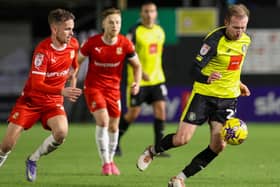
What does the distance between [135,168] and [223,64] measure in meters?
2.72

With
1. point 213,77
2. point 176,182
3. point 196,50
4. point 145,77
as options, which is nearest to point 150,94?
point 145,77

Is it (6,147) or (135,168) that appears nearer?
(6,147)

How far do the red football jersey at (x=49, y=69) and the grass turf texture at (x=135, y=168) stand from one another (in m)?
1.04

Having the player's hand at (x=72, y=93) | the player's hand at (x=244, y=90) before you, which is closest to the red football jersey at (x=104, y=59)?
the player's hand at (x=244, y=90)

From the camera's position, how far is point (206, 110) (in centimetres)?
920

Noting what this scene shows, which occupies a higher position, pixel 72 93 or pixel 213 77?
pixel 213 77

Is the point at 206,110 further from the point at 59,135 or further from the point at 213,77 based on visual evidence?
the point at 59,135

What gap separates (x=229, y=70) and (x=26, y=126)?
2297 mm

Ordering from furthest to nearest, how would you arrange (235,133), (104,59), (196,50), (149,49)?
(196,50), (149,49), (104,59), (235,133)

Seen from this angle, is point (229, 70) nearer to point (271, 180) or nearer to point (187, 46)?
point (271, 180)

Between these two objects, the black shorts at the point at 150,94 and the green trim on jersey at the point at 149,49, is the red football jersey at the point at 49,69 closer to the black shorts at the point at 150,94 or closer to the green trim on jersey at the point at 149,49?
the black shorts at the point at 150,94

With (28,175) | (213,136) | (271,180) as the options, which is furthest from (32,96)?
(271,180)

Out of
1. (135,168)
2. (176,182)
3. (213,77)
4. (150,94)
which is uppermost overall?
(213,77)

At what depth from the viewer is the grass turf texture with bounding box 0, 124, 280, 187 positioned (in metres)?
9.88
